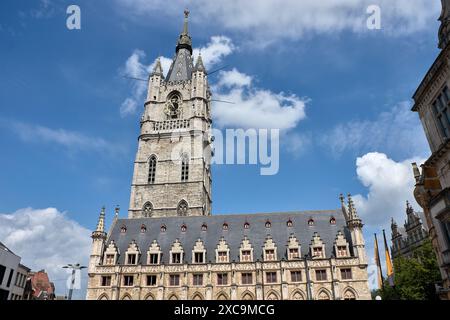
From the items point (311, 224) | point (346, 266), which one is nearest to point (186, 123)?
point (311, 224)

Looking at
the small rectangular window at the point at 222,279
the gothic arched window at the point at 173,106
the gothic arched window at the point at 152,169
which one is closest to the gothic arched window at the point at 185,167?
the gothic arched window at the point at 152,169

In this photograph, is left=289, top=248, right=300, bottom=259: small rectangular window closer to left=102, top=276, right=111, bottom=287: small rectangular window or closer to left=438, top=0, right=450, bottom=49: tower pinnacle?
left=102, top=276, right=111, bottom=287: small rectangular window

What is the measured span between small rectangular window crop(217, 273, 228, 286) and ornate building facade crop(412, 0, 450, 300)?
71.1 feet

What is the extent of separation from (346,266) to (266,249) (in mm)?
8654

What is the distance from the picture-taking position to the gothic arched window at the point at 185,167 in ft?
182

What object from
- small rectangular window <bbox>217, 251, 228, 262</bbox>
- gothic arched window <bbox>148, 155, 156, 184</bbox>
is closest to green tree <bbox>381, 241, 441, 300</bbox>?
small rectangular window <bbox>217, 251, 228, 262</bbox>

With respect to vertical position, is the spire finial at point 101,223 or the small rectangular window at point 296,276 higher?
the spire finial at point 101,223

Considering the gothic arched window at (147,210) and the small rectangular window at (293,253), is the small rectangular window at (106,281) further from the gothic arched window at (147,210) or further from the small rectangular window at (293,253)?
the small rectangular window at (293,253)

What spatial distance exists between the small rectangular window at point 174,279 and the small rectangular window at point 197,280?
176 centimetres

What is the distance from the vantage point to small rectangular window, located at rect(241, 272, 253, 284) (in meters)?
34.5

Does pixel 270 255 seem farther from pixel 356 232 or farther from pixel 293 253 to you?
pixel 356 232

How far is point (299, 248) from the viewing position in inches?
1403
